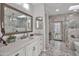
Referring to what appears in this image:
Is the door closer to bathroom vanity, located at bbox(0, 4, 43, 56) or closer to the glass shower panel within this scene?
the glass shower panel

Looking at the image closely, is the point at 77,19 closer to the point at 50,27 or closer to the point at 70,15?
the point at 70,15

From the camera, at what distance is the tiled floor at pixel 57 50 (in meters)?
1.49

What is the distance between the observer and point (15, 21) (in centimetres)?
157

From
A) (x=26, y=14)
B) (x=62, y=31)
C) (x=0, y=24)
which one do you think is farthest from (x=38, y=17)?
(x=0, y=24)

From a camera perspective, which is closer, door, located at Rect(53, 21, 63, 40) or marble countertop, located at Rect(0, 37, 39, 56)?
marble countertop, located at Rect(0, 37, 39, 56)

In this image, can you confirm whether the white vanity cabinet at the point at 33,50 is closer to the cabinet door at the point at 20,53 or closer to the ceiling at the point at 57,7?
the cabinet door at the point at 20,53

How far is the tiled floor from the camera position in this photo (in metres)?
1.49

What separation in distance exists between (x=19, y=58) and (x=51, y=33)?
64 cm

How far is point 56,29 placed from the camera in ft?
5.30

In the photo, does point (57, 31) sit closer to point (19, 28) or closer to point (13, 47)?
point (19, 28)

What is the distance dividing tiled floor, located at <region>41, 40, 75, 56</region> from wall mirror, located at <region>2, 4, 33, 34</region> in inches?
17.9

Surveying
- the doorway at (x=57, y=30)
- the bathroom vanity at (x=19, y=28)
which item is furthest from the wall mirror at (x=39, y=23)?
the doorway at (x=57, y=30)

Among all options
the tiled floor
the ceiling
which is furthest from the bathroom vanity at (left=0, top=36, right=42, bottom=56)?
the ceiling

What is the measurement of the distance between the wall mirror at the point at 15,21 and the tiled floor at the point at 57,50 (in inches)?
17.9
